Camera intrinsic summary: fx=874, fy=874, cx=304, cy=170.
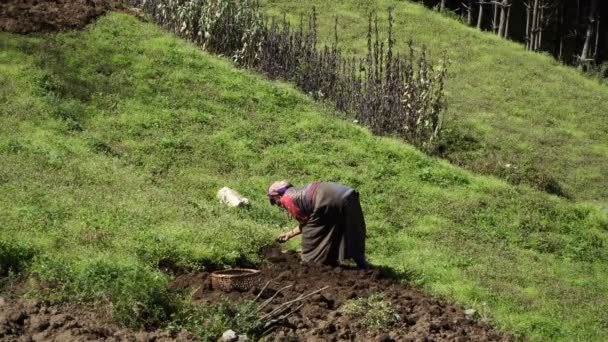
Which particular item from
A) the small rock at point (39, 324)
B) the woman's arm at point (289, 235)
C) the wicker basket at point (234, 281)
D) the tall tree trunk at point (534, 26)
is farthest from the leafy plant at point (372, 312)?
the tall tree trunk at point (534, 26)

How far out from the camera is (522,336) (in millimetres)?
9203

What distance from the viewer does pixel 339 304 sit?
28.5ft

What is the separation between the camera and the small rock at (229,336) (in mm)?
7207

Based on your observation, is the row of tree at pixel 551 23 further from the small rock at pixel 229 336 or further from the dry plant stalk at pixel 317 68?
the small rock at pixel 229 336

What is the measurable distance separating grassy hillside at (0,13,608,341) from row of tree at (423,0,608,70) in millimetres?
13813

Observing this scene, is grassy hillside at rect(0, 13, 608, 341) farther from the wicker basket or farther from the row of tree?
the row of tree

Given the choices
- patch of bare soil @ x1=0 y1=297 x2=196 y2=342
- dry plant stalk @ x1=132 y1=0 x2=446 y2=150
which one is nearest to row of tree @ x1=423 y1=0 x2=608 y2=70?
dry plant stalk @ x1=132 y1=0 x2=446 y2=150

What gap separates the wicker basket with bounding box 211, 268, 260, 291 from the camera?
28.2 ft

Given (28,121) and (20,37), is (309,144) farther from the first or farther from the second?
(20,37)

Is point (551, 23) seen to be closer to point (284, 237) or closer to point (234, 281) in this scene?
point (284, 237)

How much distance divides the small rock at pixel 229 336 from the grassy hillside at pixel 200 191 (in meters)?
0.72

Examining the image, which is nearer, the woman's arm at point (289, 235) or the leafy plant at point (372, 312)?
the leafy plant at point (372, 312)

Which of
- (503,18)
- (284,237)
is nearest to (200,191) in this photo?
(284,237)

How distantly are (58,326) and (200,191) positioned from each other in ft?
16.3
